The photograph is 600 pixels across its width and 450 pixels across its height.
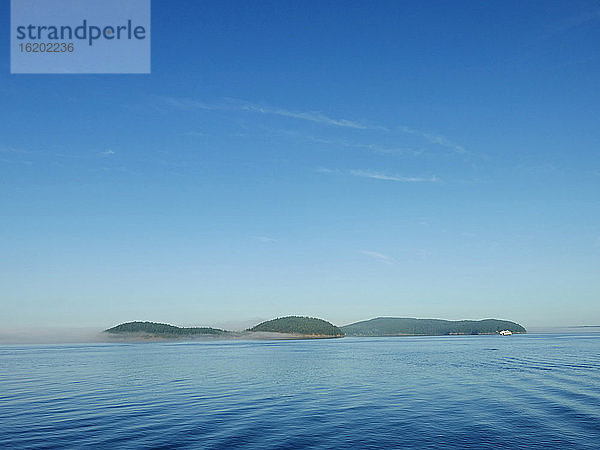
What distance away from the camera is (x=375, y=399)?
46500 mm

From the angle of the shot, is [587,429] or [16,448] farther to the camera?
[587,429]

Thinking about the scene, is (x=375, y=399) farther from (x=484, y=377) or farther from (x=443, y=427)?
(x=484, y=377)

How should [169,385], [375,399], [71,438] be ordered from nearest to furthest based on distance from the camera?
[71,438]
[375,399]
[169,385]

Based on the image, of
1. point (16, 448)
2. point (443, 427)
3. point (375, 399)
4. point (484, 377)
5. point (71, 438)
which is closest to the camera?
point (16, 448)

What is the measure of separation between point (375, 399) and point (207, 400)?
1760cm

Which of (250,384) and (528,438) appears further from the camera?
(250,384)

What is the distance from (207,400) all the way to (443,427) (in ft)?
81.0

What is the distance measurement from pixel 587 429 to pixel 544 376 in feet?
111

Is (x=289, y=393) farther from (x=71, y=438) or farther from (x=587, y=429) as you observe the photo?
(x=587, y=429)

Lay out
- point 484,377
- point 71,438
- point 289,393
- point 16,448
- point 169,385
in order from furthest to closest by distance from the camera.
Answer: point 484,377, point 169,385, point 289,393, point 71,438, point 16,448

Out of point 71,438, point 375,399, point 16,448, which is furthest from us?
point 375,399

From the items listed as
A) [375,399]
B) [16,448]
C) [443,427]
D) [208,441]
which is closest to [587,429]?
[443,427]

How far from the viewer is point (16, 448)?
28.8m

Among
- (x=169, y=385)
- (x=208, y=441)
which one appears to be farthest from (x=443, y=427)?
(x=169, y=385)
